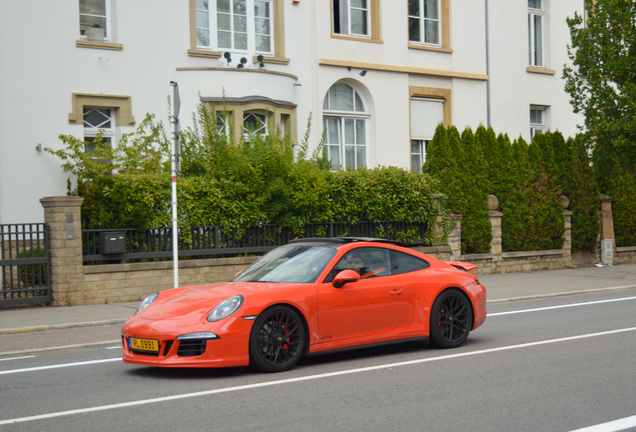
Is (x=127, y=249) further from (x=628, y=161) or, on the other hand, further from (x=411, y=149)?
(x=628, y=161)

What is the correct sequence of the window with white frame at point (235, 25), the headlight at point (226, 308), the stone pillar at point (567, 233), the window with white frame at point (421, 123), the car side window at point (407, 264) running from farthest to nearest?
the window with white frame at point (421, 123)
the stone pillar at point (567, 233)
the window with white frame at point (235, 25)
the car side window at point (407, 264)
the headlight at point (226, 308)

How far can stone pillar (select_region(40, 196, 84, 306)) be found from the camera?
14.1 meters

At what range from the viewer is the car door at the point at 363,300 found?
797 centimetres

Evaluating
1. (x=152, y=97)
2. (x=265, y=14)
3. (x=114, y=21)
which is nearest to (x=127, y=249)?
(x=152, y=97)

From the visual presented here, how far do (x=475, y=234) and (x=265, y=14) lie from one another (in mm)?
8555

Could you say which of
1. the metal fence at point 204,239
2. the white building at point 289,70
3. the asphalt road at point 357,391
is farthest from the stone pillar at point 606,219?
the asphalt road at point 357,391

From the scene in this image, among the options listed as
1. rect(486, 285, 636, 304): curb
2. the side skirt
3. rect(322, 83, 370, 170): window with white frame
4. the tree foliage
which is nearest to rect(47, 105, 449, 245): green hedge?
rect(322, 83, 370, 170): window with white frame

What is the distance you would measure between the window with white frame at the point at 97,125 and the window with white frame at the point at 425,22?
10.7 meters

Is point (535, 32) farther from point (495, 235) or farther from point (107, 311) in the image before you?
point (107, 311)

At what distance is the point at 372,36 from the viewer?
77.3 feet

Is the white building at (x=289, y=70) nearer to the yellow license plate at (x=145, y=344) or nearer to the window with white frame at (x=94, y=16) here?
the window with white frame at (x=94, y=16)

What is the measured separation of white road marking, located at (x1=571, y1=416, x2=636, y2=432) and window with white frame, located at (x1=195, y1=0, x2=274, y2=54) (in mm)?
16562

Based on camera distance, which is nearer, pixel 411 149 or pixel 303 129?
pixel 303 129

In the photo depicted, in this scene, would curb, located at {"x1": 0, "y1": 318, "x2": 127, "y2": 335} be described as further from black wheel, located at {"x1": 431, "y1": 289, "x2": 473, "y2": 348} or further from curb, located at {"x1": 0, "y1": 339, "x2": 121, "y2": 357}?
black wheel, located at {"x1": 431, "y1": 289, "x2": 473, "y2": 348}
